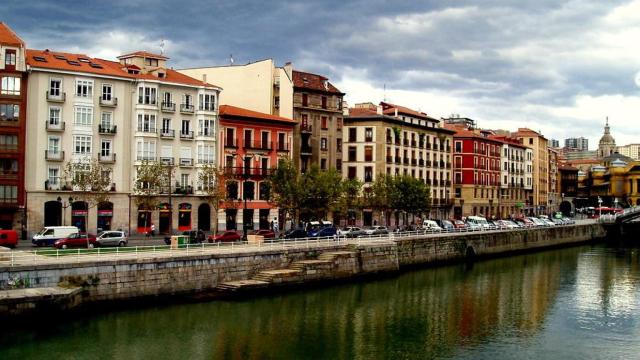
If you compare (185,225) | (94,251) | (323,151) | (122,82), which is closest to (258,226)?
(185,225)

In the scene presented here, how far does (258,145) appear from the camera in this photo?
3565 inches

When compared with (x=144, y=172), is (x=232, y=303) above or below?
below

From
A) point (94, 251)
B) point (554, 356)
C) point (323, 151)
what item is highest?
point (323, 151)

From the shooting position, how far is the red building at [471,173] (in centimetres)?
13288

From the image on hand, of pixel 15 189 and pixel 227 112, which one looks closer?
pixel 15 189

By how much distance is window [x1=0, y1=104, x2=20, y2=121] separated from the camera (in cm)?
7219

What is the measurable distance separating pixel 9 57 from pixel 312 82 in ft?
143

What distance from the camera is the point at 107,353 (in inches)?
1438

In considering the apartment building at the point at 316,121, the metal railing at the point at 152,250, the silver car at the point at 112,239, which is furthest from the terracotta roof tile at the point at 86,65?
the metal railing at the point at 152,250

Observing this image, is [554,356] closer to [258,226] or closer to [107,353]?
[107,353]

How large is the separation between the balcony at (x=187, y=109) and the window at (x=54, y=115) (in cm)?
1427

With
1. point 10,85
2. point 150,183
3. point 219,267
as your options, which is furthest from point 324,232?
point 10,85

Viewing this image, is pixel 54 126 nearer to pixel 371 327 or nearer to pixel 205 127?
pixel 205 127

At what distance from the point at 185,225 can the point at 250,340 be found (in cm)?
4491
